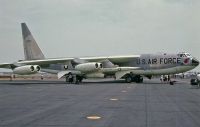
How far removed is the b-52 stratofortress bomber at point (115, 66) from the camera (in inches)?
1788

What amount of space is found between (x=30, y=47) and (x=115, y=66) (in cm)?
1487

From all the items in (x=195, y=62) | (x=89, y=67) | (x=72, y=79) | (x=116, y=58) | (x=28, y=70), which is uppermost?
(x=116, y=58)

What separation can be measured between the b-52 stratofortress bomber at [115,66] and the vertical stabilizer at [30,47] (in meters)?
2.43

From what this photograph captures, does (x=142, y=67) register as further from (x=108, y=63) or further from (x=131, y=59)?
(x=108, y=63)

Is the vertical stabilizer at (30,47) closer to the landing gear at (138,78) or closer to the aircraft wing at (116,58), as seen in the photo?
the aircraft wing at (116,58)

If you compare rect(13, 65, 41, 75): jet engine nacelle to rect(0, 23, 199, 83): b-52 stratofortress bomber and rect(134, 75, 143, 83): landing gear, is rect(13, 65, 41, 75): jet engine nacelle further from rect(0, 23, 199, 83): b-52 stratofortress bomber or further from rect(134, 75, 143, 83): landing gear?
rect(134, 75, 143, 83): landing gear

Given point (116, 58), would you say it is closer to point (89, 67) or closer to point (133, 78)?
point (133, 78)

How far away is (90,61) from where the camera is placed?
50219 mm

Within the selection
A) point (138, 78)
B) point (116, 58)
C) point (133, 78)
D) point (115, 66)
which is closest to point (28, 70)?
point (115, 66)

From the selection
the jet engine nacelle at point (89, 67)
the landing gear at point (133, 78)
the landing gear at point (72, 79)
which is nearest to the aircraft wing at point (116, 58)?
the landing gear at point (133, 78)

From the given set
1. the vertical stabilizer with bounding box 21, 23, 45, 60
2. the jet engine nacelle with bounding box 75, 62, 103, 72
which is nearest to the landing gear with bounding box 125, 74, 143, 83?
the jet engine nacelle with bounding box 75, 62, 103, 72

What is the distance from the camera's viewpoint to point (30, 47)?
54.6 meters

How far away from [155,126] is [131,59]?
38702mm

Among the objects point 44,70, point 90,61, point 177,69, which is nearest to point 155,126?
point 177,69
